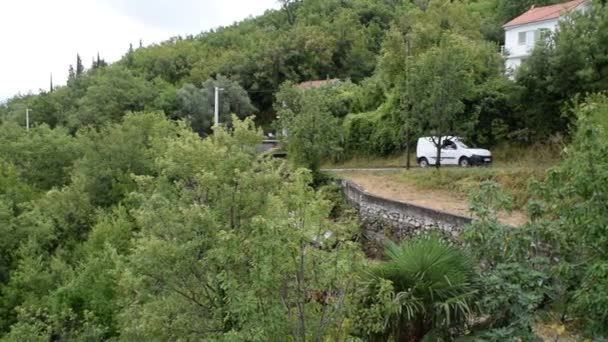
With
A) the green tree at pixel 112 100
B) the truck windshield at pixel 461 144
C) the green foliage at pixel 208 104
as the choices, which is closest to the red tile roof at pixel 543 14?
the truck windshield at pixel 461 144

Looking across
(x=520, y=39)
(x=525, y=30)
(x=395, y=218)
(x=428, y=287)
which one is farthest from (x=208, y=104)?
(x=428, y=287)

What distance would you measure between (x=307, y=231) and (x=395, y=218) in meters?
11.2

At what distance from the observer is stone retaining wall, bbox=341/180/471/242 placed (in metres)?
13.9

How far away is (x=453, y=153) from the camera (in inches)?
974

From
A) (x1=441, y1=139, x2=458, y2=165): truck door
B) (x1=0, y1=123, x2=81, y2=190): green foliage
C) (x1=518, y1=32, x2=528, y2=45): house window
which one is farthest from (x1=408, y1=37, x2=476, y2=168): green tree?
(x1=518, y1=32, x2=528, y2=45): house window

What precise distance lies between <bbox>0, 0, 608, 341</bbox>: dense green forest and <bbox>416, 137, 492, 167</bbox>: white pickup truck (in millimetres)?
732

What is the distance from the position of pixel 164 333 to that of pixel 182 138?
2831 millimetres

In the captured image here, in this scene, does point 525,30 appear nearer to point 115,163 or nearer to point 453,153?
point 453,153

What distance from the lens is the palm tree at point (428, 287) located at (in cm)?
681

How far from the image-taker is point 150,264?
6930 mm

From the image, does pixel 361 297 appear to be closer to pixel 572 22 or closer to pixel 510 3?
pixel 572 22

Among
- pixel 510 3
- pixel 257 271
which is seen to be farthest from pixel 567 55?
pixel 510 3

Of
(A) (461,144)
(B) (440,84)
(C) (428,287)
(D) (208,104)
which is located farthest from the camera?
(D) (208,104)

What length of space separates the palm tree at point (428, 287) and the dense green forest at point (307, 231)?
23 mm
